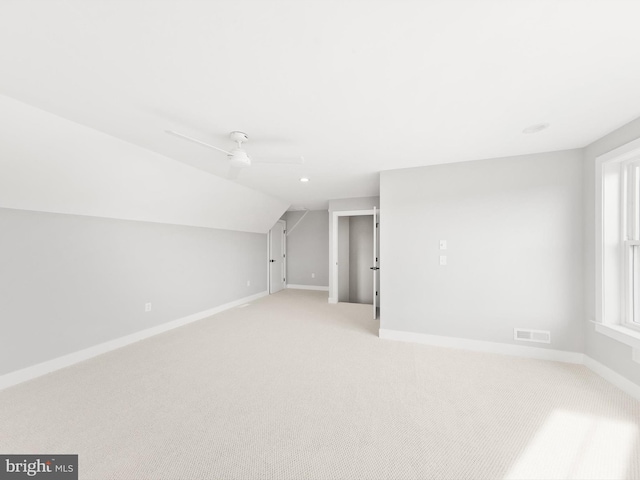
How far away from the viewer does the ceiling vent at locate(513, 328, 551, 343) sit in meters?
2.78

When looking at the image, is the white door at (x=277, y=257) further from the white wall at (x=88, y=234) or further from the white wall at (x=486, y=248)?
the white wall at (x=486, y=248)

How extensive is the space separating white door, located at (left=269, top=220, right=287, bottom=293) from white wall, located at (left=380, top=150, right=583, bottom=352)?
3721 mm

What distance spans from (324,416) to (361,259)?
179 inches

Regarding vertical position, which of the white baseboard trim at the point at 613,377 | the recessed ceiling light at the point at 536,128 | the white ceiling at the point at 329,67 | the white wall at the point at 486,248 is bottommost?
the white baseboard trim at the point at 613,377

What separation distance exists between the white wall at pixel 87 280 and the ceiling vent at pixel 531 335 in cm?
465

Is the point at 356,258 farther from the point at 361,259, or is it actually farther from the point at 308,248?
the point at 308,248

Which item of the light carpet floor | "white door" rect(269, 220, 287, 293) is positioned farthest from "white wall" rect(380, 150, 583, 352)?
"white door" rect(269, 220, 287, 293)

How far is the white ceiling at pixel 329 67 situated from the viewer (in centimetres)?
108

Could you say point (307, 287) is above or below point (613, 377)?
below

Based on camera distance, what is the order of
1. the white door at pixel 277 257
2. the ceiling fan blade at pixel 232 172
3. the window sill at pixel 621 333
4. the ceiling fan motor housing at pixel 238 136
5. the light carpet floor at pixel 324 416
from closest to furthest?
the light carpet floor at pixel 324 416 → the window sill at pixel 621 333 → the ceiling fan motor housing at pixel 238 136 → the ceiling fan blade at pixel 232 172 → the white door at pixel 277 257

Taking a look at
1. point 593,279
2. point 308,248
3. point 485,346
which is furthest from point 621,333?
point 308,248

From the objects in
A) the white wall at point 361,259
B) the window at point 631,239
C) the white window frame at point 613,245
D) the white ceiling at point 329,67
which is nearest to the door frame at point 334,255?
the white wall at point 361,259

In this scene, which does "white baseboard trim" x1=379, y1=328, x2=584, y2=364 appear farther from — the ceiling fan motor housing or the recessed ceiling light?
the ceiling fan motor housing

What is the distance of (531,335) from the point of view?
2826 millimetres
